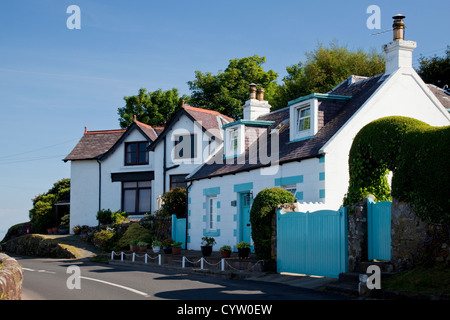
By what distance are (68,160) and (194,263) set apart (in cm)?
2199

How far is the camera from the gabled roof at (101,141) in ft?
125

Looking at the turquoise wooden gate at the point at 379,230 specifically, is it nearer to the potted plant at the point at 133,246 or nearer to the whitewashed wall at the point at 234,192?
the whitewashed wall at the point at 234,192

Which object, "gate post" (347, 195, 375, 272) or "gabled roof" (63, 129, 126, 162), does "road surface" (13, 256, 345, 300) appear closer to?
"gate post" (347, 195, 375, 272)

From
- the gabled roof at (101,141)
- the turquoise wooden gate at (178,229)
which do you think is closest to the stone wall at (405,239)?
the turquoise wooden gate at (178,229)

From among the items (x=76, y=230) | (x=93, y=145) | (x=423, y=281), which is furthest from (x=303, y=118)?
(x=93, y=145)

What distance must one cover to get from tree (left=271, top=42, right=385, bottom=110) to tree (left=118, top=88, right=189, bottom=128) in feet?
42.7

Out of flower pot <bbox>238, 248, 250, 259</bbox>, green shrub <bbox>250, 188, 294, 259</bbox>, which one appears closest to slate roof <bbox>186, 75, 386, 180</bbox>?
green shrub <bbox>250, 188, 294, 259</bbox>

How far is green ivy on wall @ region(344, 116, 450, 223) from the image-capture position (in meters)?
12.3

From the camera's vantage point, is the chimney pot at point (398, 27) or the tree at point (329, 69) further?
the tree at point (329, 69)

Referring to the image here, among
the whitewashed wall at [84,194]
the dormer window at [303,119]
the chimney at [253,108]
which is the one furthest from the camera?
the whitewashed wall at [84,194]

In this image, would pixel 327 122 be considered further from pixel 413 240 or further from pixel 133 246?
pixel 133 246

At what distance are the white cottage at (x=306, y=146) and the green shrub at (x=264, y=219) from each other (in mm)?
886
